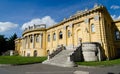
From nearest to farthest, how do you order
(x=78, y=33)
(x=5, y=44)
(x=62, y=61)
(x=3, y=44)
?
1. (x=62, y=61)
2. (x=78, y=33)
3. (x=3, y=44)
4. (x=5, y=44)

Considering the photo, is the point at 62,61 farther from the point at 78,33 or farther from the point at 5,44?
the point at 5,44

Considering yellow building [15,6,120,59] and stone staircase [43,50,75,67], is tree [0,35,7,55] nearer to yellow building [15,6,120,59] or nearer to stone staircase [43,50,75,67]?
yellow building [15,6,120,59]

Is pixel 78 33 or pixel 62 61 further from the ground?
pixel 78 33

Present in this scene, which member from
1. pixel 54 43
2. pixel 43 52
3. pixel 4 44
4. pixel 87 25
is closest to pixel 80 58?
pixel 87 25

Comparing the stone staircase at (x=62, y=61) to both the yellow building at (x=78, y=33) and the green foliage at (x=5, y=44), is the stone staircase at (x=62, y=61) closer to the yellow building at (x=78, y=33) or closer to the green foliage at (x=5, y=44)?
the yellow building at (x=78, y=33)

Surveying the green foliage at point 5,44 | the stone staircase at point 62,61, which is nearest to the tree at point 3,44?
the green foliage at point 5,44

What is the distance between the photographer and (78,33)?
33.5 m

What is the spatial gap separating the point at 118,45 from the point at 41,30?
73.2 ft

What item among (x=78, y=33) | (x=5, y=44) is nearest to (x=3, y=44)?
(x=5, y=44)

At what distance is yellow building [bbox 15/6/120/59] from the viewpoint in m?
28.8

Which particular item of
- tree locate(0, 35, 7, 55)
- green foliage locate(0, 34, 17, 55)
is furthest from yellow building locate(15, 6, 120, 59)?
green foliage locate(0, 34, 17, 55)

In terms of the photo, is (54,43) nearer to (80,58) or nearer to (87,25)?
(87,25)

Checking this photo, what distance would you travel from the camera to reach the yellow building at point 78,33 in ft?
94.3

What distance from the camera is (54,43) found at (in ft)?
139
